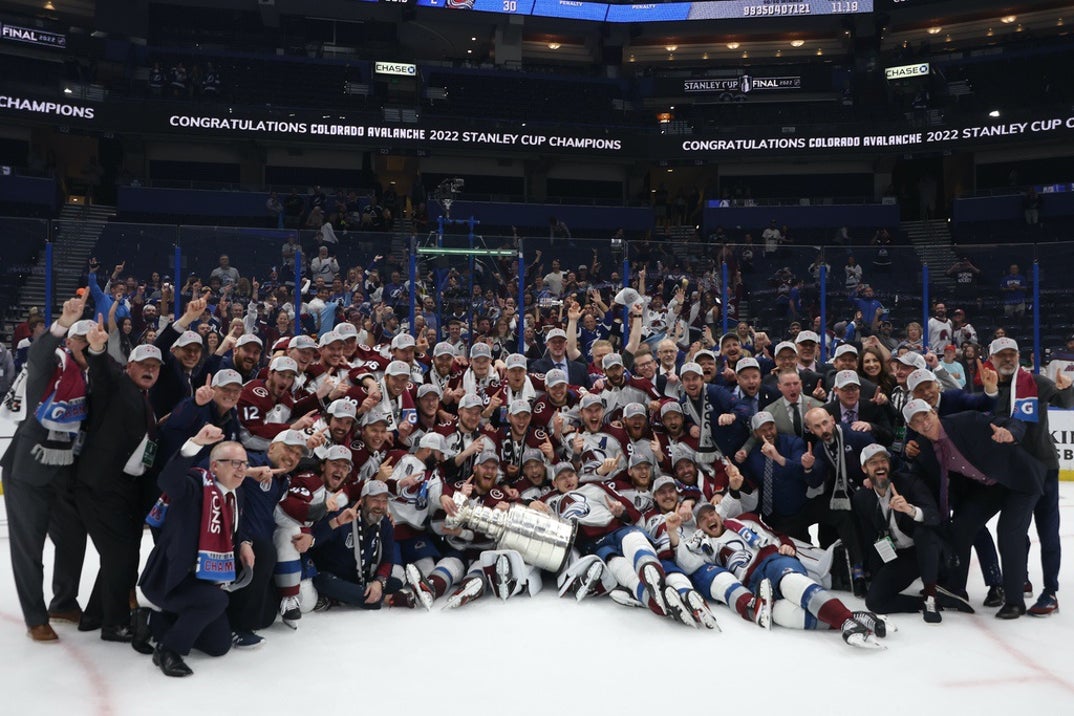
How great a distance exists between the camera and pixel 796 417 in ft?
23.5

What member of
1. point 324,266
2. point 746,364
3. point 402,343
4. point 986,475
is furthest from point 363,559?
point 324,266

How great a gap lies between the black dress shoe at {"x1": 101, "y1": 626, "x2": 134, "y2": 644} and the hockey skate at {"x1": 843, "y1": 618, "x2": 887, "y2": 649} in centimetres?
401

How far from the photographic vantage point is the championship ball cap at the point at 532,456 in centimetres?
704

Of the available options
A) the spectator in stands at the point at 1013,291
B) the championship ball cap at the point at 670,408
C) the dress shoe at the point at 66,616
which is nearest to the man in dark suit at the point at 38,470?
the dress shoe at the point at 66,616

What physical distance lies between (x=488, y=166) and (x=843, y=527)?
24.3 meters

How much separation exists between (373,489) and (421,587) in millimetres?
742

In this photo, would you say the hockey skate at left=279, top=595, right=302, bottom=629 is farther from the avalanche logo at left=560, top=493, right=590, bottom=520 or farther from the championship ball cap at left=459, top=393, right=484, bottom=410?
the championship ball cap at left=459, top=393, right=484, bottom=410

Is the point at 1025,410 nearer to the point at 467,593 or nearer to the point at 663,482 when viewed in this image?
the point at 663,482

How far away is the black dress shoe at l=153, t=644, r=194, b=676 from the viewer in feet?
15.7

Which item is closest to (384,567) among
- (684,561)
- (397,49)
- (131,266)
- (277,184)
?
(684,561)

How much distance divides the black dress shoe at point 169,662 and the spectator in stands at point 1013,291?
37.8 ft

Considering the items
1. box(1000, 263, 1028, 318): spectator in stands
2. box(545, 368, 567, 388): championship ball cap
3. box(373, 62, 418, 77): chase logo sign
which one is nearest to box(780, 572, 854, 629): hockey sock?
box(545, 368, 567, 388): championship ball cap

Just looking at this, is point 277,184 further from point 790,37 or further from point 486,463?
point 486,463

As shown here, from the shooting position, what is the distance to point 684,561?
625 cm
